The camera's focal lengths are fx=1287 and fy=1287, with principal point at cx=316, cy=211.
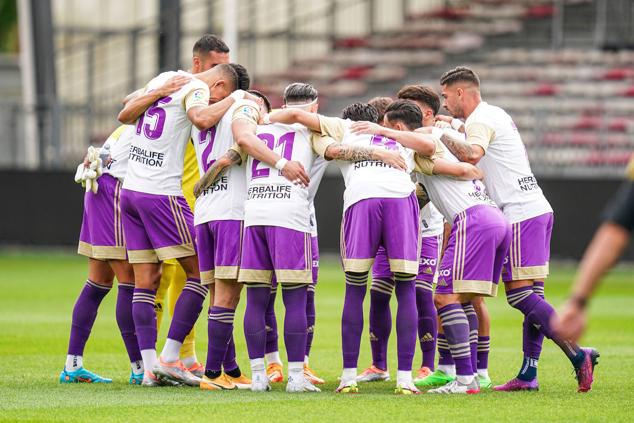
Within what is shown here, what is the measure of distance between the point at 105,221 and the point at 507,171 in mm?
3102

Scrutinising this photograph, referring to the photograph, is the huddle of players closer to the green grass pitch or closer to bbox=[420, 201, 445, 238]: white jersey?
the green grass pitch

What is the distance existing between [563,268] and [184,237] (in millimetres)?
15249

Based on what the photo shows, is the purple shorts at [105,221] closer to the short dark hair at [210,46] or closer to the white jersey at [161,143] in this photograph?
the white jersey at [161,143]

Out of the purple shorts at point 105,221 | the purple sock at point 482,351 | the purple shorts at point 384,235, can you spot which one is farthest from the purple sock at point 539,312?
the purple shorts at point 105,221

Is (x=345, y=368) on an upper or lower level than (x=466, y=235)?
lower

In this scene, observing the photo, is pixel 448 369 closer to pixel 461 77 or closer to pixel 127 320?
pixel 461 77

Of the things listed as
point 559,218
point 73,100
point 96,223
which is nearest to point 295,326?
point 96,223

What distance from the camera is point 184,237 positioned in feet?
31.5

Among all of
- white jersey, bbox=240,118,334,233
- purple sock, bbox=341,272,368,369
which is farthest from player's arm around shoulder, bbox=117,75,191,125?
purple sock, bbox=341,272,368,369

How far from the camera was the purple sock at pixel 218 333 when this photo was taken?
30.0 ft

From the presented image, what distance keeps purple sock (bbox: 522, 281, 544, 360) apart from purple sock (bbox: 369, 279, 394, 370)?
3.43 ft

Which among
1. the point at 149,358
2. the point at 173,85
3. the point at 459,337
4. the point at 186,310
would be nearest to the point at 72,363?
the point at 149,358

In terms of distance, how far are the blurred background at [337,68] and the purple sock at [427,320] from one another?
13.5 m

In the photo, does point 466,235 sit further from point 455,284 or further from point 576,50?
point 576,50
